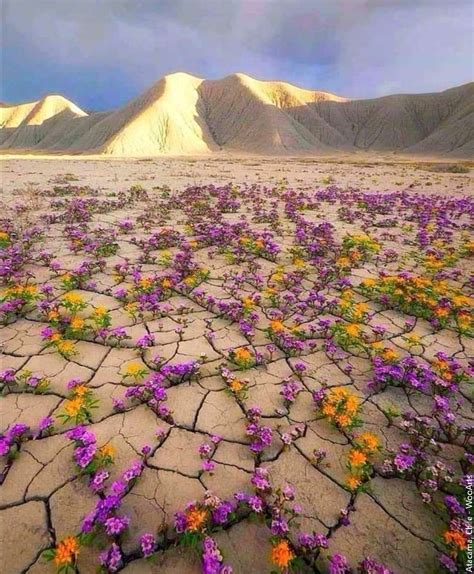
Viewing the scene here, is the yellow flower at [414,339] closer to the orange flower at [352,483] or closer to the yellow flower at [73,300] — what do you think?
the orange flower at [352,483]

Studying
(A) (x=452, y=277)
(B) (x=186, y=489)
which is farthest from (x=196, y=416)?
(A) (x=452, y=277)

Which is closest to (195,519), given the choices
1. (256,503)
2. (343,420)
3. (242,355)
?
(256,503)

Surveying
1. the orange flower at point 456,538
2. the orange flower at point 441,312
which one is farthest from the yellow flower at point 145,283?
the orange flower at point 456,538

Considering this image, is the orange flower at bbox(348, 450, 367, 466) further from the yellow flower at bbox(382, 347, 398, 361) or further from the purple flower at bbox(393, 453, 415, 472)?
the yellow flower at bbox(382, 347, 398, 361)

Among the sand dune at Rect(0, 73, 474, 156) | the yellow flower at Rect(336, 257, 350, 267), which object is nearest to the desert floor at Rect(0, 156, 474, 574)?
the yellow flower at Rect(336, 257, 350, 267)

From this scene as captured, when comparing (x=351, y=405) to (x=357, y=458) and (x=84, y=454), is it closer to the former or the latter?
(x=357, y=458)

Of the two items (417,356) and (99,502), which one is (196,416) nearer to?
(99,502)
